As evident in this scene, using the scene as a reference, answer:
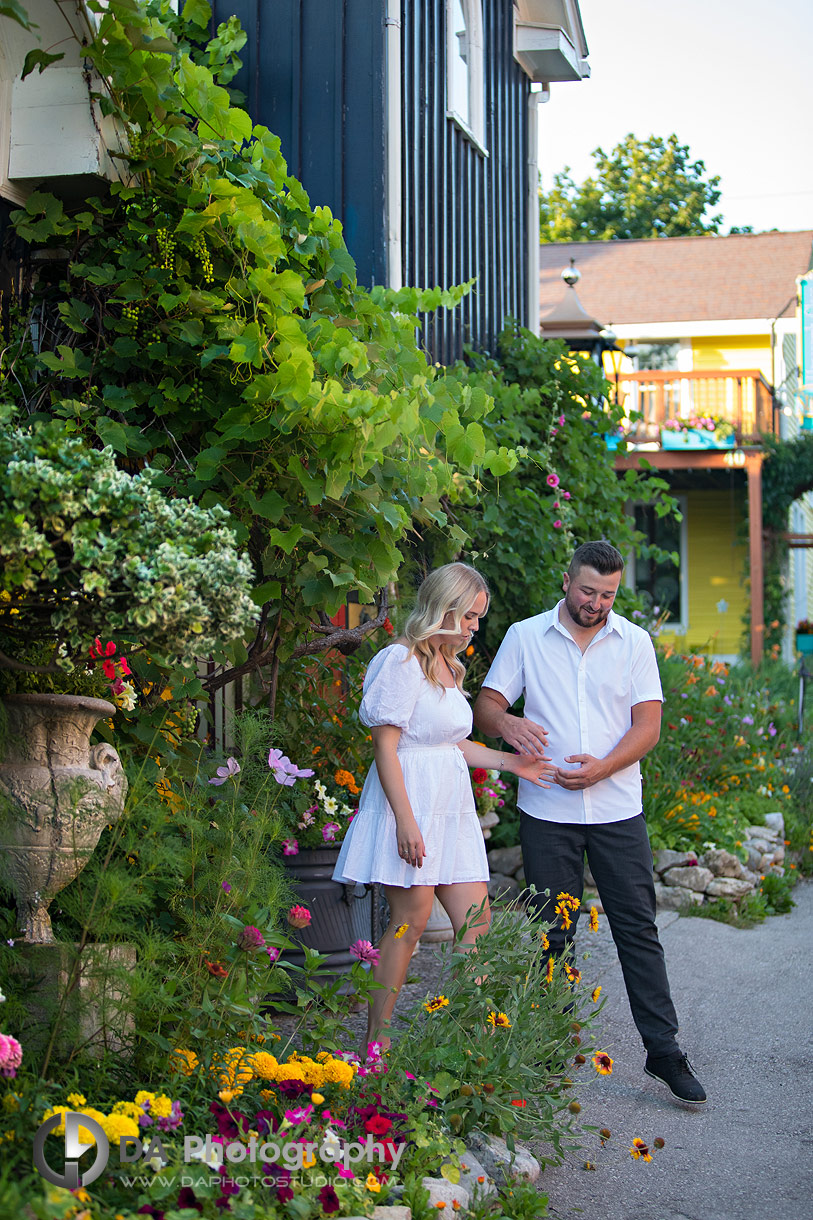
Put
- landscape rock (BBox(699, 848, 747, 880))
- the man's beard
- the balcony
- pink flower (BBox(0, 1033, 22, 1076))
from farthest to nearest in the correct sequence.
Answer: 1. the balcony
2. landscape rock (BBox(699, 848, 747, 880))
3. the man's beard
4. pink flower (BBox(0, 1033, 22, 1076))

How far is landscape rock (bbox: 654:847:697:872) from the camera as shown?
725 cm

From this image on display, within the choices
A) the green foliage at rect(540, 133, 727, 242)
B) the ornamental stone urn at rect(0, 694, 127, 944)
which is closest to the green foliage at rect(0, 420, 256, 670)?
the ornamental stone urn at rect(0, 694, 127, 944)

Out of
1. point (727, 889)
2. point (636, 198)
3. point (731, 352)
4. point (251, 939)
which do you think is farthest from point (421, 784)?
point (636, 198)

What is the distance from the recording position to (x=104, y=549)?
104 inches

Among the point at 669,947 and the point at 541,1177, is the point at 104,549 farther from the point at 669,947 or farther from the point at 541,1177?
the point at 669,947

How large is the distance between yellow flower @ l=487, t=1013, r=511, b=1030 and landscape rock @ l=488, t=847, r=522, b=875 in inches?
140

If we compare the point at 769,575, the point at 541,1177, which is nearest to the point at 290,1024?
the point at 541,1177

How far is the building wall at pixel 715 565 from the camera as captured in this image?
776 inches

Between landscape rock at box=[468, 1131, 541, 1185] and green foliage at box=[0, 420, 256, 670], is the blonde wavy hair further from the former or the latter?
landscape rock at box=[468, 1131, 541, 1185]

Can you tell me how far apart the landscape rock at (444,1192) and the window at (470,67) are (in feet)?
22.5

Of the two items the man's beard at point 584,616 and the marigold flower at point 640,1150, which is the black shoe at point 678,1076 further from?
the man's beard at point 584,616

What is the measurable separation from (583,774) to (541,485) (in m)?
3.71

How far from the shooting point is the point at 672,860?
23.8 feet

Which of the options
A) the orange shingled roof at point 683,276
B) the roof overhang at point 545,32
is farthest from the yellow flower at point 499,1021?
the orange shingled roof at point 683,276
